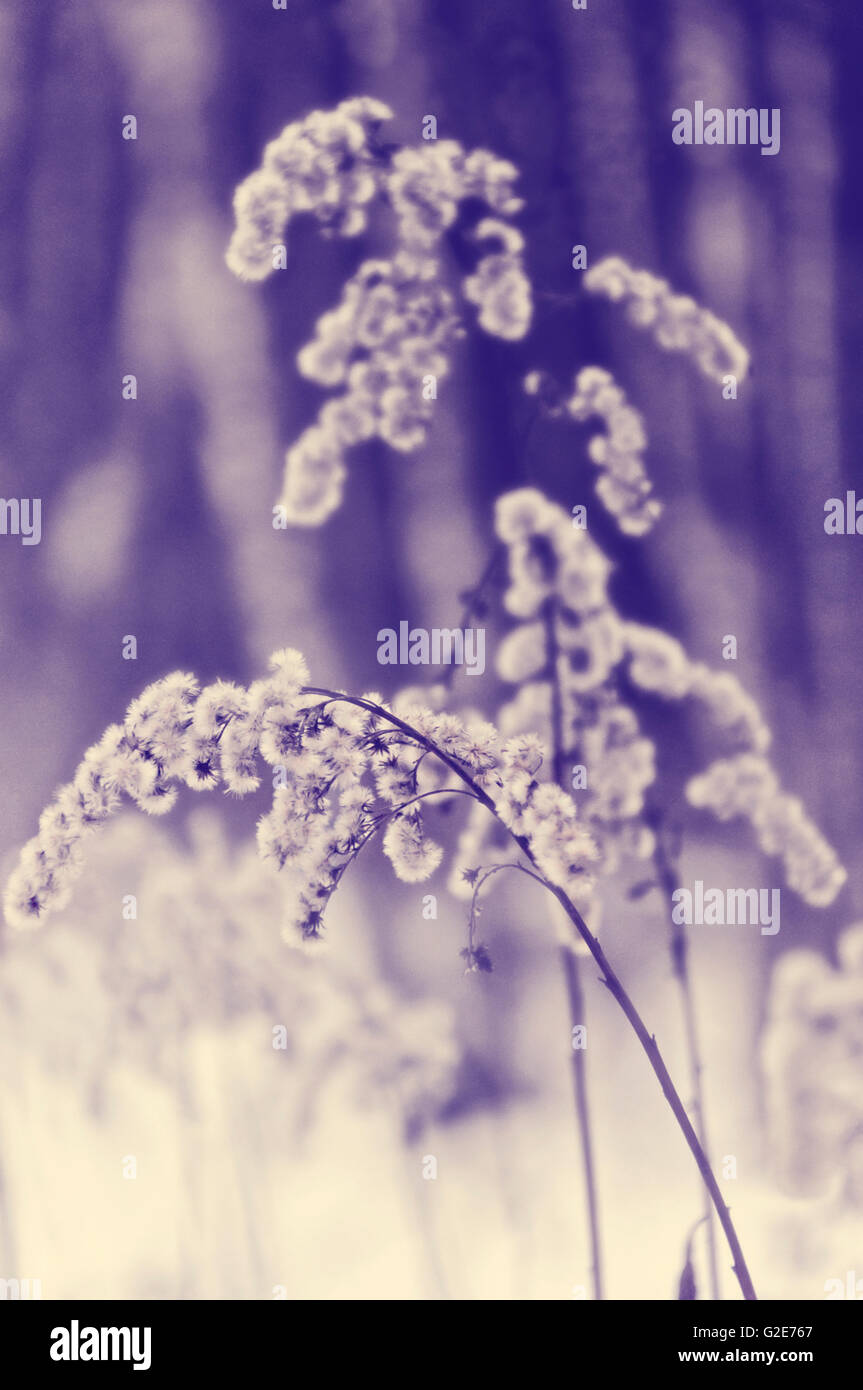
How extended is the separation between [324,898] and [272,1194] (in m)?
0.39

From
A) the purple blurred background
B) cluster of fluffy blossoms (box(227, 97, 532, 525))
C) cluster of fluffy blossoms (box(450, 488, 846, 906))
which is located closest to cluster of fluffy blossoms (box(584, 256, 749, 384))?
the purple blurred background

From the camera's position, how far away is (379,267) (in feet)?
3.53

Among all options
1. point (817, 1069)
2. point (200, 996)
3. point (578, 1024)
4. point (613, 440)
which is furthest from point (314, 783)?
point (817, 1069)

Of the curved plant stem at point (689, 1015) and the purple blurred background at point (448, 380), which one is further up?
the purple blurred background at point (448, 380)

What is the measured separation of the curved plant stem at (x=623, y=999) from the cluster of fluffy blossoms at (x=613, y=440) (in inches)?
13.9

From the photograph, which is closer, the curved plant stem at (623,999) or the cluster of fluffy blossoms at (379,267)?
the curved plant stem at (623,999)

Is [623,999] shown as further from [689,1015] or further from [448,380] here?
[448,380]

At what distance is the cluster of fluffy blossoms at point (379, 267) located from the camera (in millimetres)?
1069

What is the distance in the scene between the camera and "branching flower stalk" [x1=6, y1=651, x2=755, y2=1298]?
91 centimetres

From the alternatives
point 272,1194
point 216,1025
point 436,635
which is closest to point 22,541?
point 436,635

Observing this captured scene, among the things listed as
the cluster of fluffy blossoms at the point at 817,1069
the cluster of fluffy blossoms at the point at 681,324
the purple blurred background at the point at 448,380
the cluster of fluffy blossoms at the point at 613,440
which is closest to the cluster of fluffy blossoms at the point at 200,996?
the purple blurred background at the point at 448,380

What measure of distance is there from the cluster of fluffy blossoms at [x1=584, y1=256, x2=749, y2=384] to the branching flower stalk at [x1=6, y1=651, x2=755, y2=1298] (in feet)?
1.61

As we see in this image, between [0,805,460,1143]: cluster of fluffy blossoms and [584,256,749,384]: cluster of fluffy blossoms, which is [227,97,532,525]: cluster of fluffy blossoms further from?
[0,805,460,1143]: cluster of fluffy blossoms

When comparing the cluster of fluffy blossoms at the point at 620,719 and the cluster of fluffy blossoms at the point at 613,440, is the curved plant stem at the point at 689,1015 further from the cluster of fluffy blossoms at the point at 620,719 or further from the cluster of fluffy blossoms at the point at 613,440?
the cluster of fluffy blossoms at the point at 613,440
